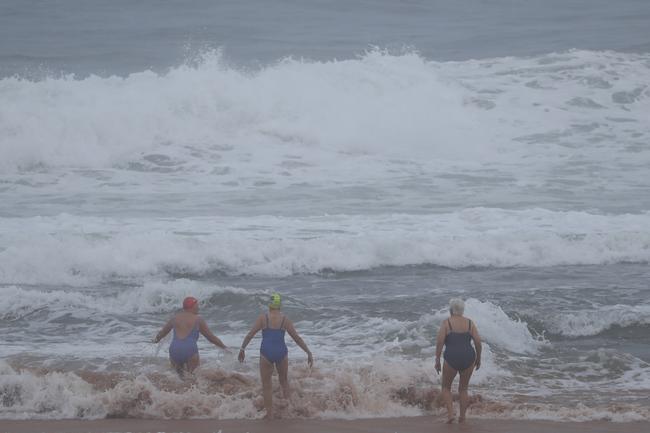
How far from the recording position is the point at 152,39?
3428 centimetres

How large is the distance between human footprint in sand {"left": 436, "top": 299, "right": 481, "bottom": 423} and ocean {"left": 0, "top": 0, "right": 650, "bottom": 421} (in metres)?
0.65

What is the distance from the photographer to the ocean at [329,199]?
9.82m

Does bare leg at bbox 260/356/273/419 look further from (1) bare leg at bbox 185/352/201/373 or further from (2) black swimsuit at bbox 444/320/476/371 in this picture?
(2) black swimsuit at bbox 444/320/476/371

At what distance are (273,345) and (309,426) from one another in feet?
2.68

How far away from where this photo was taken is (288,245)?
15.7 m

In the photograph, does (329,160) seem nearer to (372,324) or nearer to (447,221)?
(447,221)

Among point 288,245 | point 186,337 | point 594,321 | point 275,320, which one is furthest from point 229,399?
point 288,245

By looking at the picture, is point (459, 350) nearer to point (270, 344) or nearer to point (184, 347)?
point (270, 344)

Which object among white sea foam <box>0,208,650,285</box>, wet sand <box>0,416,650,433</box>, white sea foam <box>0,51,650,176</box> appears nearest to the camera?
wet sand <box>0,416,650,433</box>

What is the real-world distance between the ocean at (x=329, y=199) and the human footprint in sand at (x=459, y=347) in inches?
25.5

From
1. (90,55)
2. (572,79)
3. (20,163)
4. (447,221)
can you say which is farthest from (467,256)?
(90,55)

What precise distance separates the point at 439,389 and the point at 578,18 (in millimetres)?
30904

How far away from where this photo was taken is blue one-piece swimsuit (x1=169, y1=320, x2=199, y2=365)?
913cm

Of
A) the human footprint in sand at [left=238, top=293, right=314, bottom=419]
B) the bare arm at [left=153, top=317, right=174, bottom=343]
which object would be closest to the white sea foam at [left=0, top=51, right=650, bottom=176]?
the bare arm at [left=153, top=317, right=174, bottom=343]
